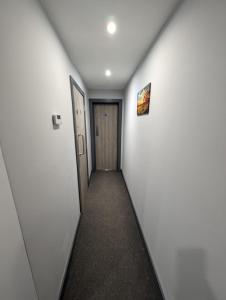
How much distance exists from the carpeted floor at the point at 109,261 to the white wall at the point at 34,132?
230mm

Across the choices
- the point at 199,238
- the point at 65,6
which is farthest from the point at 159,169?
the point at 65,6

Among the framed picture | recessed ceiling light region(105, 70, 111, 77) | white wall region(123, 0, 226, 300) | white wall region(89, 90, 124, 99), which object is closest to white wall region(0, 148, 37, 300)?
white wall region(123, 0, 226, 300)

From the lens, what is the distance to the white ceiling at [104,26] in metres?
0.83

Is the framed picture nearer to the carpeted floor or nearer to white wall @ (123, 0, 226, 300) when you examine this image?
white wall @ (123, 0, 226, 300)

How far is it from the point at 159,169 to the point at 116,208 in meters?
1.38

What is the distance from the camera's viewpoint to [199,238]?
2.17 ft

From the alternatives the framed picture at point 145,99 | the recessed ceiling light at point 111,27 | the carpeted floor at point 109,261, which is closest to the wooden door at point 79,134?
the carpeted floor at point 109,261

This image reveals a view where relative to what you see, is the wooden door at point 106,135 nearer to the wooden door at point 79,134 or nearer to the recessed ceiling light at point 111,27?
the wooden door at point 79,134

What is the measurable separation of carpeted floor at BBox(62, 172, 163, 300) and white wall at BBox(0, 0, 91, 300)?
230 mm

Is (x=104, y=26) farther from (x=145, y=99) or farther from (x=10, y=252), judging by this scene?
(x=10, y=252)

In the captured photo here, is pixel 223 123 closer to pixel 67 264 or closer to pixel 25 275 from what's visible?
pixel 25 275

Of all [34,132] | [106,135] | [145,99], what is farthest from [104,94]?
[34,132]

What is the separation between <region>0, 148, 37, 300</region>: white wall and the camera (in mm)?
482

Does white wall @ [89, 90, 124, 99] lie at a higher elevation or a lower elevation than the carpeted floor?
higher
